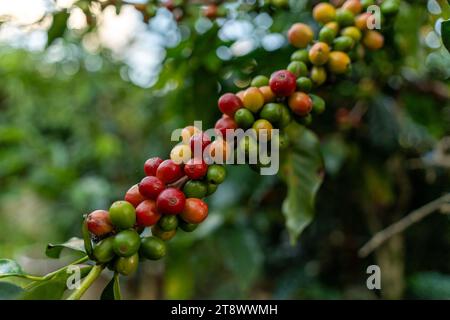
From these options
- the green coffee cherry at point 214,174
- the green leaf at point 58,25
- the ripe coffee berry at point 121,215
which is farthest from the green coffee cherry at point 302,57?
the green leaf at point 58,25

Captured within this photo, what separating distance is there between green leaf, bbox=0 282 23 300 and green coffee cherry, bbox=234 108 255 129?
0.33 meters

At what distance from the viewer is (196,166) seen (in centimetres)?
57

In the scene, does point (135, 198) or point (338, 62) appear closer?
point (135, 198)

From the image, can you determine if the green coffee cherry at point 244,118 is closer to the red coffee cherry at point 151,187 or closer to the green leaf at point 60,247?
the red coffee cherry at point 151,187

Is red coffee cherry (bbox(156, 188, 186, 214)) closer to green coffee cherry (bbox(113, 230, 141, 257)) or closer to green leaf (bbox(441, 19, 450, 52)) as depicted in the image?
green coffee cherry (bbox(113, 230, 141, 257))

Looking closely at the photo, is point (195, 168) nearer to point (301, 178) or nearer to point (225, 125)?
point (225, 125)

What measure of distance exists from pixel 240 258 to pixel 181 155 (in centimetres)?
84

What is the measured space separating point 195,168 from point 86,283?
0.18 metres

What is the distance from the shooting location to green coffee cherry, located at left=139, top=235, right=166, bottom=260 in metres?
0.55

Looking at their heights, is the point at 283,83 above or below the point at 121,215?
above

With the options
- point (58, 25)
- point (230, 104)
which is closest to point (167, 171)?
point (230, 104)

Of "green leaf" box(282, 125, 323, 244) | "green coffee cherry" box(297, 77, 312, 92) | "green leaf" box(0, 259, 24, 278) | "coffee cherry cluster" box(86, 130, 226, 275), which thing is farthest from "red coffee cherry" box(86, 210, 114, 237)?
"green leaf" box(282, 125, 323, 244)
